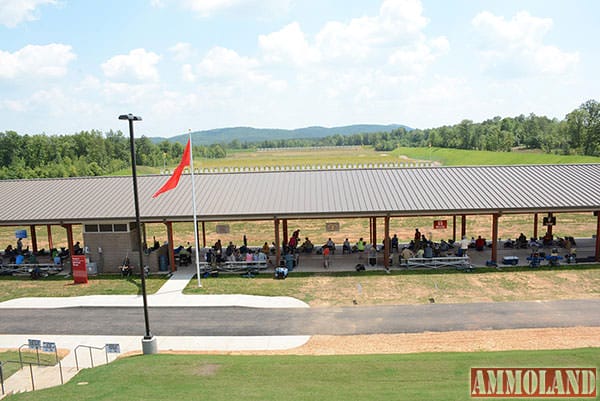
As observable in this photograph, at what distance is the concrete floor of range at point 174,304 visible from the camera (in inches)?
555

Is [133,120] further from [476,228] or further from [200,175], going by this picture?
[476,228]

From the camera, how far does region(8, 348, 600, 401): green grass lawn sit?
1075 cm

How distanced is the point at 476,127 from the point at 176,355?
15239 centimetres

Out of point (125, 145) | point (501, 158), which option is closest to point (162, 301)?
point (501, 158)

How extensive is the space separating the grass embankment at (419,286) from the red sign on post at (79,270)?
5.53m

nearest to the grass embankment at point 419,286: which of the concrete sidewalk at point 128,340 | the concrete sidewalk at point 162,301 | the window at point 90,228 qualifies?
the concrete sidewalk at point 162,301

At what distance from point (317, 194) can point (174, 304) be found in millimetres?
10345

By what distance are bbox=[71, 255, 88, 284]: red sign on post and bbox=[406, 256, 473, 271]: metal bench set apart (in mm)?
16746

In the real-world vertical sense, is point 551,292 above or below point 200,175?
below

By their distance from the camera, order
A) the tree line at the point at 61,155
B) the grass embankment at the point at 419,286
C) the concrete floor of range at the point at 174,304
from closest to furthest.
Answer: the concrete floor of range at the point at 174,304
the grass embankment at the point at 419,286
the tree line at the point at 61,155

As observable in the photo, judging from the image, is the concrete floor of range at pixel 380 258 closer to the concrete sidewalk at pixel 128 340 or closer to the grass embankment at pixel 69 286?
the concrete sidewalk at pixel 128 340

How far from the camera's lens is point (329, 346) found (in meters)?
15.1

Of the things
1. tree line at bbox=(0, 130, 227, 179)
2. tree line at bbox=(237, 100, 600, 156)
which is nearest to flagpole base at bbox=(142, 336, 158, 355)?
tree line at bbox=(0, 130, 227, 179)

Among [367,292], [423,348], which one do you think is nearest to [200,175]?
[367,292]
